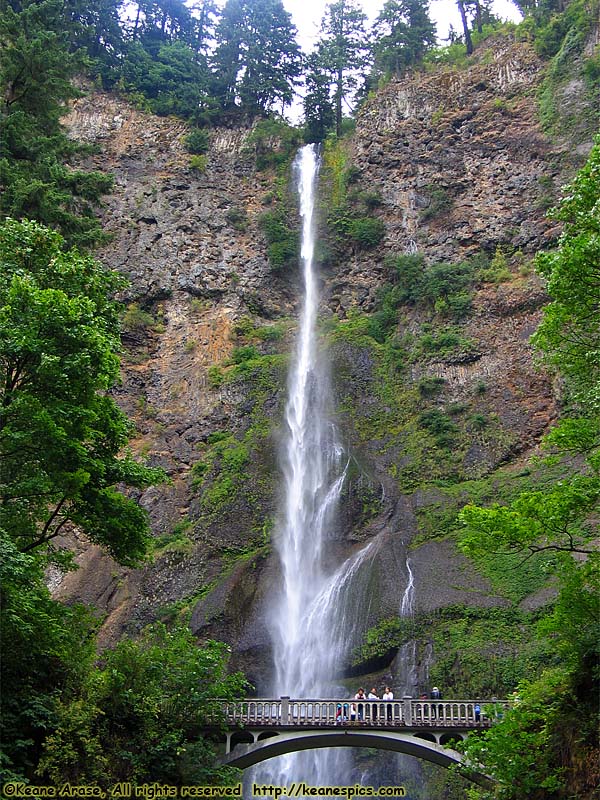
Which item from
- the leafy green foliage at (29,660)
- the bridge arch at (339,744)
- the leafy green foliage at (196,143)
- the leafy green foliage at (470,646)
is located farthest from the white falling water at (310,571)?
the leafy green foliage at (196,143)

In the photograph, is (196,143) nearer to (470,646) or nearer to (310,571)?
(310,571)

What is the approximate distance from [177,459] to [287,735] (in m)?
18.8

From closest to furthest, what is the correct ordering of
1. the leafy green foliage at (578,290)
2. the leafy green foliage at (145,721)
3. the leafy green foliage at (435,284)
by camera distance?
the leafy green foliage at (578,290), the leafy green foliage at (145,721), the leafy green foliage at (435,284)

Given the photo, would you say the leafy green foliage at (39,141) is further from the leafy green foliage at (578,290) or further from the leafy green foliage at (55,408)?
the leafy green foliage at (578,290)

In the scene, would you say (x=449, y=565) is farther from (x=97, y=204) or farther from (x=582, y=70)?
(x=582, y=70)

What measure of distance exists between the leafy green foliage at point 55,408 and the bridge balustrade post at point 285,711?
650 cm

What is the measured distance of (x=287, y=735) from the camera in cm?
1984

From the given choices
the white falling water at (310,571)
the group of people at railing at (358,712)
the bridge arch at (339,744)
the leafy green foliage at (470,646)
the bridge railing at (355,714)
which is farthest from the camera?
the white falling water at (310,571)

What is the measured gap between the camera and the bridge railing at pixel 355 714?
19.6 m

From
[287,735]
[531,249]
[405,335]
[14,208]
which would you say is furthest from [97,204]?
[531,249]

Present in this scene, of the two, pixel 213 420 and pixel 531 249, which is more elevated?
pixel 531 249

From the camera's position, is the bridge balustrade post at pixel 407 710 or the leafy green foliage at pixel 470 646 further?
the leafy green foliage at pixel 470 646

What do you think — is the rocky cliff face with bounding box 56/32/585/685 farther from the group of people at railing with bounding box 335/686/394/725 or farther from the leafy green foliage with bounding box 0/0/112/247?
the leafy green foliage with bounding box 0/0/112/247

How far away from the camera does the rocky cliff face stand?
2998 centimetres
